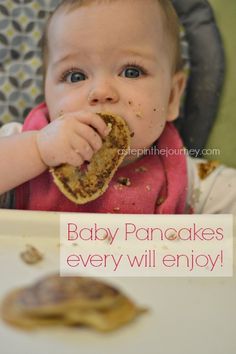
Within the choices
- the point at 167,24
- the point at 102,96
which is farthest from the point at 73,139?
the point at 167,24

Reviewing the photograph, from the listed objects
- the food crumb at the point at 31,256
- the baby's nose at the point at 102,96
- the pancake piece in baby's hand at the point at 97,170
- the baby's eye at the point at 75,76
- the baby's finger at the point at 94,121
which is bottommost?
the food crumb at the point at 31,256

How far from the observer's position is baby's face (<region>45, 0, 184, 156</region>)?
0.87 metres

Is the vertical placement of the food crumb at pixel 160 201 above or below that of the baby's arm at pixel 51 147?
below

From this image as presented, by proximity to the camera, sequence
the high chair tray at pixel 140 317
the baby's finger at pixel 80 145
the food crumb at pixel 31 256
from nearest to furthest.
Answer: the high chair tray at pixel 140 317
the food crumb at pixel 31 256
the baby's finger at pixel 80 145

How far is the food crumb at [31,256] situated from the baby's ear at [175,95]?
48 cm

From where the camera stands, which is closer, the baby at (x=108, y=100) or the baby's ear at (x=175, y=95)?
the baby at (x=108, y=100)

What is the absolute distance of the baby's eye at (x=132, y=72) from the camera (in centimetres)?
90

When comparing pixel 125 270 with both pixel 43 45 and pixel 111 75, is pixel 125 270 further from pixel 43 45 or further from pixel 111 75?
pixel 43 45

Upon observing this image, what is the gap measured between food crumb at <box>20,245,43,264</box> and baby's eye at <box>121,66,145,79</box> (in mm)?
389

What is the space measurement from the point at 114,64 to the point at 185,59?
0.98 ft

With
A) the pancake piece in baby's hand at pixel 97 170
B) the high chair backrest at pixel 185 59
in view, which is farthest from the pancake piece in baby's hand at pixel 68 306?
the high chair backrest at pixel 185 59

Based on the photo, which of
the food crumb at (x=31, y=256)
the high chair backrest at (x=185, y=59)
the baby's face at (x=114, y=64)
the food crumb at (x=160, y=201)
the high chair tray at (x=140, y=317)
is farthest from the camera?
the high chair backrest at (x=185, y=59)

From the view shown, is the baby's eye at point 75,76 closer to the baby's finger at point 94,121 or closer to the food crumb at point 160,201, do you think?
the baby's finger at point 94,121

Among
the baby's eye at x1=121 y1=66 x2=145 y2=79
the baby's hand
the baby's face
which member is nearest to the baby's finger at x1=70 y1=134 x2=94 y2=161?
the baby's hand
